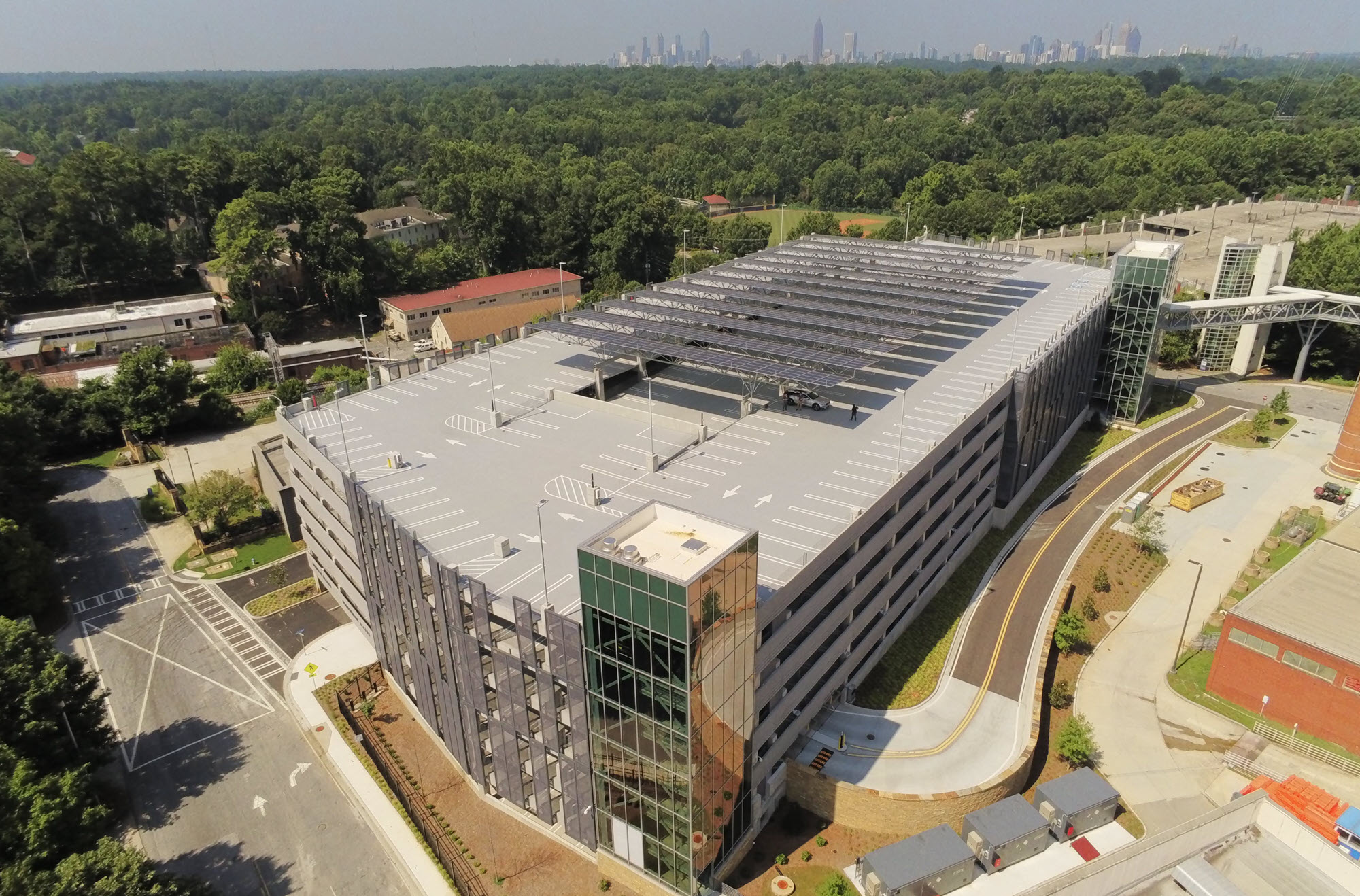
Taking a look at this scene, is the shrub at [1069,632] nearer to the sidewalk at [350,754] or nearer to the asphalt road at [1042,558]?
the asphalt road at [1042,558]

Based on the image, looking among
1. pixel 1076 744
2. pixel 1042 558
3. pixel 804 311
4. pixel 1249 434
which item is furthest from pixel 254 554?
pixel 1249 434

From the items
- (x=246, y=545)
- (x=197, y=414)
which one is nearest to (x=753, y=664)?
(x=246, y=545)

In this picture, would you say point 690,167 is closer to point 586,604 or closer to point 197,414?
point 197,414

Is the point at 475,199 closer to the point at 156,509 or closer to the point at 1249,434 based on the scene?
the point at 156,509

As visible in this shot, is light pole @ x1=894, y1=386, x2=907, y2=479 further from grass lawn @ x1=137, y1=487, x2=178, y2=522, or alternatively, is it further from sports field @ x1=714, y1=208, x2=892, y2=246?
sports field @ x1=714, y1=208, x2=892, y2=246

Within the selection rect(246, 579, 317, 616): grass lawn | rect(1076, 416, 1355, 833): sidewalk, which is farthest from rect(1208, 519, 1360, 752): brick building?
rect(246, 579, 317, 616): grass lawn

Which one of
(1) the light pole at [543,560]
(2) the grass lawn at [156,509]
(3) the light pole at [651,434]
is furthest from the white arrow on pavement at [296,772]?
(2) the grass lawn at [156,509]
